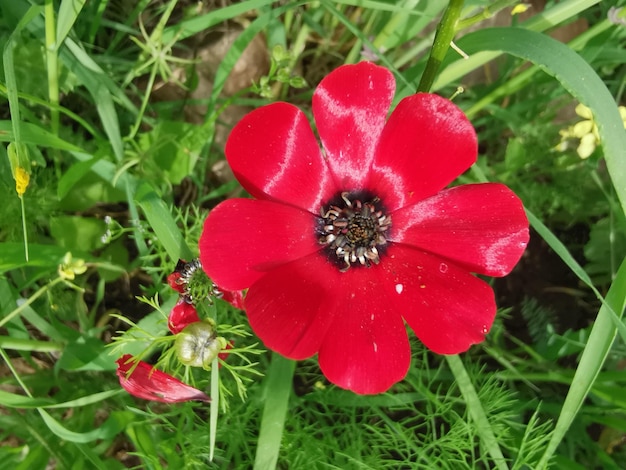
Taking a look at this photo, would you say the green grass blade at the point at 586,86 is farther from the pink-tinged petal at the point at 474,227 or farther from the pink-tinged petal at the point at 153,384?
the pink-tinged petal at the point at 153,384

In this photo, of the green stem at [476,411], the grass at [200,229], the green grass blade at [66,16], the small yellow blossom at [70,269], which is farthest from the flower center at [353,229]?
the green grass blade at [66,16]

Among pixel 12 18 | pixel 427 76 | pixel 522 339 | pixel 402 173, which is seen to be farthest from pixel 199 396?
pixel 522 339

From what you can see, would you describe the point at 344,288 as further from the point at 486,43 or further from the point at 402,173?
the point at 486,43

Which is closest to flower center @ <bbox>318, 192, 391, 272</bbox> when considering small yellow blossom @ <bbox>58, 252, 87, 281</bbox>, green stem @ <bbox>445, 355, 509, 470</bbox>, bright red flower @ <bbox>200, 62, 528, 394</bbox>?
bright red flower @ <bbox>200, 62, 528, 394</bbox>

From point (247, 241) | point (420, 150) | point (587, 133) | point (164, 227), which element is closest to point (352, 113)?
point (420, 150)

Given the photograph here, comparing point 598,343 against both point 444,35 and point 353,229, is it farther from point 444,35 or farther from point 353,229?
point 444,35
